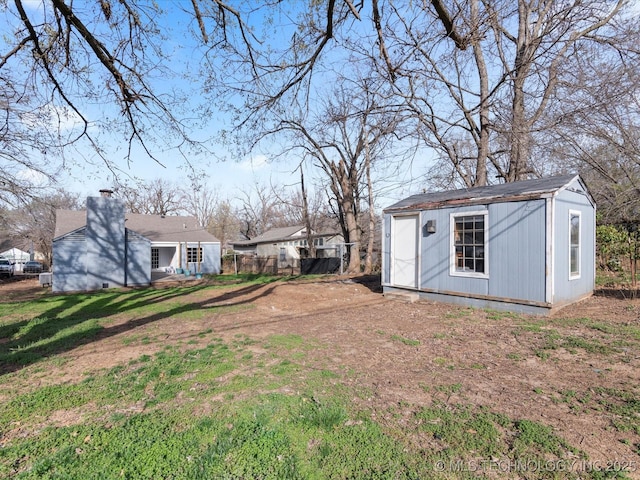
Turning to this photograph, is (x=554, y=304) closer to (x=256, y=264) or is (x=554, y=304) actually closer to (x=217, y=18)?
(x=217, y=18)

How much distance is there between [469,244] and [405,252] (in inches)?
78.8

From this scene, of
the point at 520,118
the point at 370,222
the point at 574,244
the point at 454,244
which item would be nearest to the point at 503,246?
the point at 454,244

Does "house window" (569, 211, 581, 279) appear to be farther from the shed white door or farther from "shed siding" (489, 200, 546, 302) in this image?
the shed white door

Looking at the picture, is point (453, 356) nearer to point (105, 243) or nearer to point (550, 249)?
point (550, 249)

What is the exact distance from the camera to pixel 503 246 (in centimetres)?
765

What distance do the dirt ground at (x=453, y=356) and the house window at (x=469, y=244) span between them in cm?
103

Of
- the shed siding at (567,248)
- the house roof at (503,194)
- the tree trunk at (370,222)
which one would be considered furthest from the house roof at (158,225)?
the shed siding at (567,248)

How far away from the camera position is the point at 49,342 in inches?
237

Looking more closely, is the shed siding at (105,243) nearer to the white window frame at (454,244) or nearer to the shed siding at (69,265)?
the shed siding at (69,265)

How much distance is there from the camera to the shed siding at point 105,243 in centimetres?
1527

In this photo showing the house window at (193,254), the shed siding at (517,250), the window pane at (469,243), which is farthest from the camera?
the house window at (193,254)

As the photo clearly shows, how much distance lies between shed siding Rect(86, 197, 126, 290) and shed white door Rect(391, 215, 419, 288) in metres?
12.8

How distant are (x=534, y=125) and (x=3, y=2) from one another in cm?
1474

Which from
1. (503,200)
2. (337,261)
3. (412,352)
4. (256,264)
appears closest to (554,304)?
(503,200)
